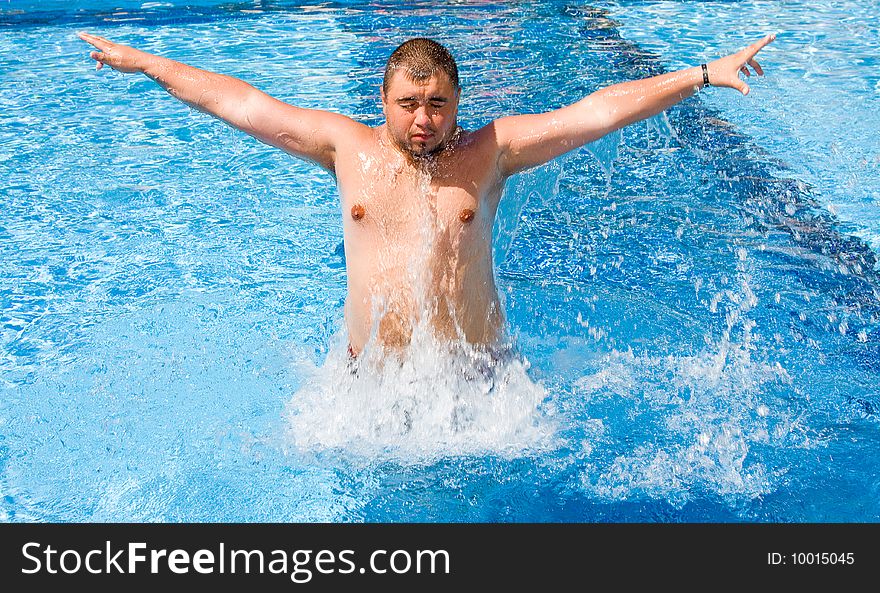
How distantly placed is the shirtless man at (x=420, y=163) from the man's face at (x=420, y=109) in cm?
4

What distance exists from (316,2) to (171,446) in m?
7.34

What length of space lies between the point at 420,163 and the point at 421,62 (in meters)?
0.37

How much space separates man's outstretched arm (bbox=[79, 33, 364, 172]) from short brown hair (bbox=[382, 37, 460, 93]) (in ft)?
1.10

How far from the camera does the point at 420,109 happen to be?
124 inches

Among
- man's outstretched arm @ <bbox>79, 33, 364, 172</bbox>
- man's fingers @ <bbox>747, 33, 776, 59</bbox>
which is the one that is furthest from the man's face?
man's fingers @ <bbox>747, 33, 776, 59</bbox>

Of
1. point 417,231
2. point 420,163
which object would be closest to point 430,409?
point 417,231

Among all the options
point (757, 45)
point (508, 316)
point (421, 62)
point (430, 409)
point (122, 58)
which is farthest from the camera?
point (508, 316)

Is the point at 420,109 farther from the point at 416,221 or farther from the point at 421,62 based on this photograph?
the point at 416,221

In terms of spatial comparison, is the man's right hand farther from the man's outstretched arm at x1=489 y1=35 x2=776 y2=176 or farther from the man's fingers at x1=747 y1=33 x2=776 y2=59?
the man's fingers at x1=747 y1=33 x2=776 y2=59

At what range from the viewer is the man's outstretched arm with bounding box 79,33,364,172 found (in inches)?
133

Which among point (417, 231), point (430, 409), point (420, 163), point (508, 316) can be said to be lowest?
point (430, 409)
